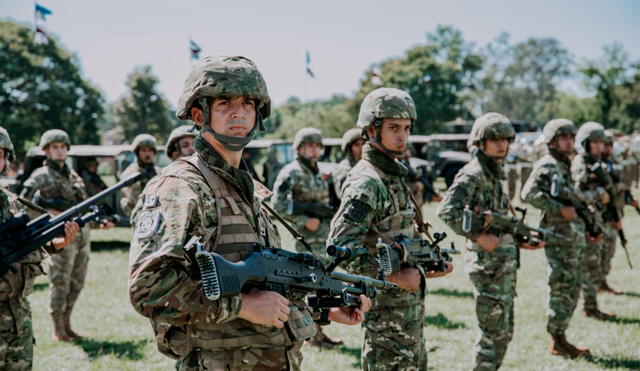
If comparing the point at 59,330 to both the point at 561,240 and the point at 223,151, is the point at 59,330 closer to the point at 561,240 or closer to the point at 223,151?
the point at 223,151

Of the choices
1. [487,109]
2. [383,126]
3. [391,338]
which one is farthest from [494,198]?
[487,109]

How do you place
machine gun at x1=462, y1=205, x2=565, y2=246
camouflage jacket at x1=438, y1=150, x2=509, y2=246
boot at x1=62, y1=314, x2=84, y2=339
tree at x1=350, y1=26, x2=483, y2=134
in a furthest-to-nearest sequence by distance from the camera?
tree at x1=350, y1=26, x2=483, y2=134, boot at x1=62, y1=314, x2=84, y2=339, camouflage jacket at x1=438, y1=150, x2=509, y2=246, machine gun at x1=462, y1=205, x2=565, y2=246

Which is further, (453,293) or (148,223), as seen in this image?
(453,293)

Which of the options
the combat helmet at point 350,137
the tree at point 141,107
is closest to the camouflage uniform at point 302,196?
the combat helmet at point 350,137

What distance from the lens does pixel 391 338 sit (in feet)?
12.7

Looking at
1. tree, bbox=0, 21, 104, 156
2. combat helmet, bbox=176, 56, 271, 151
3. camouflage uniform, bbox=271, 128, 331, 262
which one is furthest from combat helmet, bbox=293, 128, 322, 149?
tree, bbox=0, 21, 104, 156

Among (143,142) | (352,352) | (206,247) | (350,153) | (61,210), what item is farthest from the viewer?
(350,153)

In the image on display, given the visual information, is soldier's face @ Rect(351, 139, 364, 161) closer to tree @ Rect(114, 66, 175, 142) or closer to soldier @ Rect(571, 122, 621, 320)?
soldier @ Rect(571, 122, 621, 320)

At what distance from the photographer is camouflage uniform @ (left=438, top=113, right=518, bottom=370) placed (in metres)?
4.81

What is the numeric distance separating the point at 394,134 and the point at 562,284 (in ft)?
11.1

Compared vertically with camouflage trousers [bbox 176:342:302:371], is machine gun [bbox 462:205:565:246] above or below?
above

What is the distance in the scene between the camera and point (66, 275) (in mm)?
6582

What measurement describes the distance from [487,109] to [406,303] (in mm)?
81144

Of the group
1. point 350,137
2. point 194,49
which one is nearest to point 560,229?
point 350,137
